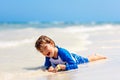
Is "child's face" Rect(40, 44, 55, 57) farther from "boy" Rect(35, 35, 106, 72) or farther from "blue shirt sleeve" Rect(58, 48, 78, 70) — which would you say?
"blue shirt sleeve" Rect(58, 48, 78, 70)

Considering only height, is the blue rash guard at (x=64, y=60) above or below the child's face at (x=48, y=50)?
below

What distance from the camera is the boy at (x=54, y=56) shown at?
18.4 ft

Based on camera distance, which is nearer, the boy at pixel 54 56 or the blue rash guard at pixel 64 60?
the boy at pixel 54 56

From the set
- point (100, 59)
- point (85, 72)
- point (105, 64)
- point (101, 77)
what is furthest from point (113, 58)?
point (101, 77)

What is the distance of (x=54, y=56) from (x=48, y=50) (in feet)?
0.71

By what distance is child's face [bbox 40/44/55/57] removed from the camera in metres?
5.59

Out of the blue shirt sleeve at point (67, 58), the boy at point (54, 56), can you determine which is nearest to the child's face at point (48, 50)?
the boy at point (54, 56)

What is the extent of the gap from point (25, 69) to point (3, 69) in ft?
1.08

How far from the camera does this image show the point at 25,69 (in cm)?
586

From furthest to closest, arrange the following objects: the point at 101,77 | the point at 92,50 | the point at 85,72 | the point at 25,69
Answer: the point at 92,50 → the point at 25,69 → the point at 85,72 → the point at 101,77

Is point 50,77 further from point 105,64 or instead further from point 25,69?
point 105,64

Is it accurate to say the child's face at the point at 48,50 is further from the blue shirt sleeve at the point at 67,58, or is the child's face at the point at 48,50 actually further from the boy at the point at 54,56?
the blue shirt sleeve at the point at 67,58

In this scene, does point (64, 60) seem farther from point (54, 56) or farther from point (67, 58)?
point (54, 56)

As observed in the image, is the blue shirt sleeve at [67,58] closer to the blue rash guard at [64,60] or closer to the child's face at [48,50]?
the blue rash guard at [64,60]
